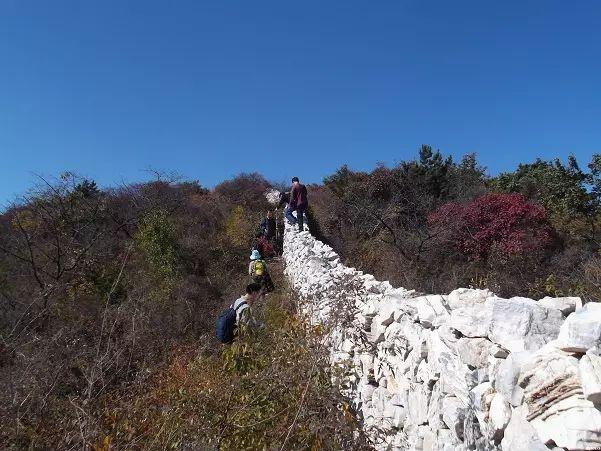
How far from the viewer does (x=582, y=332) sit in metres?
1.80

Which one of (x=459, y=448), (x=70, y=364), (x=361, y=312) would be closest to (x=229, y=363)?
(x=361, y=312)

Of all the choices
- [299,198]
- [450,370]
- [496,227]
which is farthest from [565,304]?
[496,227]

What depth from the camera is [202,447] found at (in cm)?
295

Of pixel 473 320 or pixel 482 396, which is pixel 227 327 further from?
pixel 482 396

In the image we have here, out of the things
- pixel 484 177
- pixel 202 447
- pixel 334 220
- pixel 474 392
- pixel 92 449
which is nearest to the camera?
pixel 474 392

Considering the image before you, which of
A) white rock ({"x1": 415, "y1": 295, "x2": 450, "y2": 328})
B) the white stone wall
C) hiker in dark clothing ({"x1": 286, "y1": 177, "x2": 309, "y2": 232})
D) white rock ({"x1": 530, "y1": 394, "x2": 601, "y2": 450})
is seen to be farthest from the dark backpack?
hiker in dark clothing ({"x1": 286, "y1": 177, "x2": 309, "y2": 232})

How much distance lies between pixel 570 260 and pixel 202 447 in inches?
385

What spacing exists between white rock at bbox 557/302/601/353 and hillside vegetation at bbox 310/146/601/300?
15.3 ft

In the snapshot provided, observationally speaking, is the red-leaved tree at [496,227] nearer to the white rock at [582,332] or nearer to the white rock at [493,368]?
the white rock at [493,368]

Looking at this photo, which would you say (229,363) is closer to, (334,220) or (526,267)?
(526,267)

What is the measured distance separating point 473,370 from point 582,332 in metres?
0.79

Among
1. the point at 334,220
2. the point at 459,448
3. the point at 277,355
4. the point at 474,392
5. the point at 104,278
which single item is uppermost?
the point at 334,220

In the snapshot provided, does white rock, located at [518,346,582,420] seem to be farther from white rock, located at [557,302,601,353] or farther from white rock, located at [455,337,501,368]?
white rock, located at [455,337,501,368]

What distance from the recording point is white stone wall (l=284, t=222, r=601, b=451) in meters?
1.76
